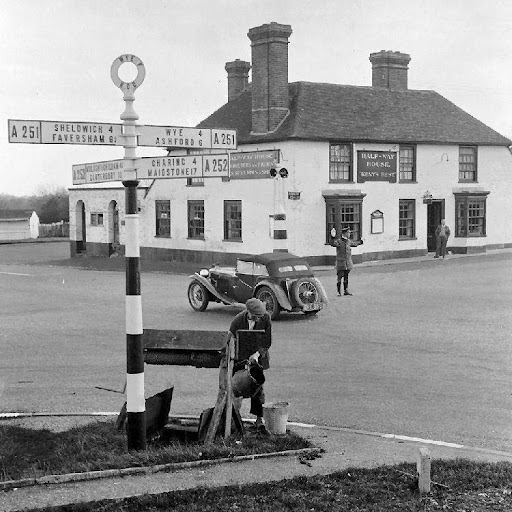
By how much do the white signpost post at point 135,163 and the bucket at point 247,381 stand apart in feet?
4.90

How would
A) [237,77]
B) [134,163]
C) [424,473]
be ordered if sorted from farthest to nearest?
[237,77], [134,163], [424,473]

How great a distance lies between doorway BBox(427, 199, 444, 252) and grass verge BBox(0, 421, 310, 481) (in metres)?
33.0

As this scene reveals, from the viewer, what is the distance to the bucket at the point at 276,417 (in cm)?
943

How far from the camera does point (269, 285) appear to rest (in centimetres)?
2056

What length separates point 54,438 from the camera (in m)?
9.49

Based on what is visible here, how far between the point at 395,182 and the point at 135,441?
3158 cm

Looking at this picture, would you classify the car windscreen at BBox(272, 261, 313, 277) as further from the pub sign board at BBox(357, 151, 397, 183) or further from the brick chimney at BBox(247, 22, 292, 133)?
the pub sign board at BBox(357, 151, 397, 183)

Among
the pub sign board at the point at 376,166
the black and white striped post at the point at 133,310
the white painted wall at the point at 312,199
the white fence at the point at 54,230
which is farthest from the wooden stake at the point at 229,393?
the white fence at the point at 54,230

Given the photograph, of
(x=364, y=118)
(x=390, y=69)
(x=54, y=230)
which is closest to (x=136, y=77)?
(x=364, y=118)

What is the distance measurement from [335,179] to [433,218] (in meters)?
7.13

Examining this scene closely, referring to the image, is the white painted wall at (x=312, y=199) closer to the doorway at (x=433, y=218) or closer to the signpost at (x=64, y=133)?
the doorway at (x=433, y=218)

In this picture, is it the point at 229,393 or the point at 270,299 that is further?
the point at 270,299

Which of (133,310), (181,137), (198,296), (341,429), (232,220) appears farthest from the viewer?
(232,220)

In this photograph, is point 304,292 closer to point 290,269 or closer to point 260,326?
point 290,269
